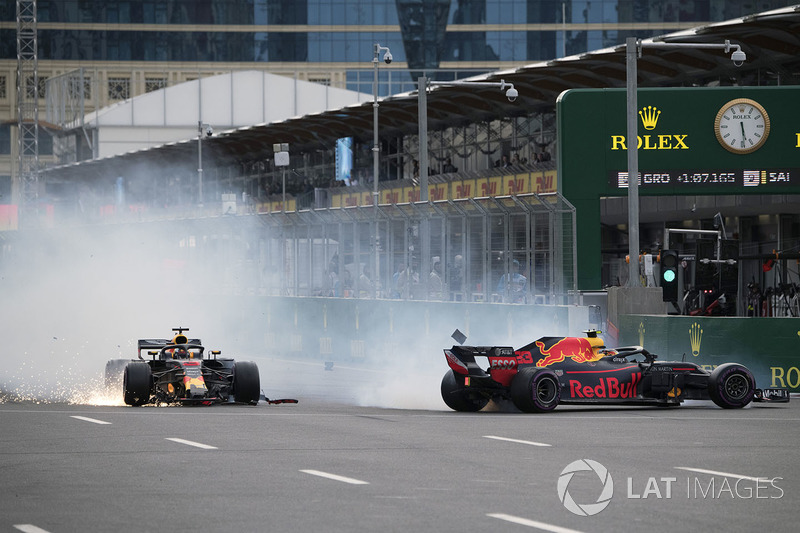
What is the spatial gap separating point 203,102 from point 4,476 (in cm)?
7564

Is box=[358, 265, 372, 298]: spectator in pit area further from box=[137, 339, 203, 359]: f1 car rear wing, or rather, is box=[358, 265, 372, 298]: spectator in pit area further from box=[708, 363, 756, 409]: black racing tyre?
box=[708, 363, 756, 409]: black racing tyre

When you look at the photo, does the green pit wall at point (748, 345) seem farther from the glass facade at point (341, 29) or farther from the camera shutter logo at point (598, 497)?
the glass facade at point (341, 29)

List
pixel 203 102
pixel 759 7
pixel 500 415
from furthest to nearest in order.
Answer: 1. pixel 759 7
2. pixel 203 102
3. pixel 500 415

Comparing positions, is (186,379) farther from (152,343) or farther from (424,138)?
(424,138)

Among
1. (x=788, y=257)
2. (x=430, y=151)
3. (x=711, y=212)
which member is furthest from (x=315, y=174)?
(x=788, y=257)

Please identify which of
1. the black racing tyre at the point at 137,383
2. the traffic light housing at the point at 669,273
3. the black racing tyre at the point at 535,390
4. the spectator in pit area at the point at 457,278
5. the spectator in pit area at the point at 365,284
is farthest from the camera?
the spectator in pit area at the point at 365,284

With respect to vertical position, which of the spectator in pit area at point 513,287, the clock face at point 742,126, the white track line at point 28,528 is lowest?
the white track line at point 28,528

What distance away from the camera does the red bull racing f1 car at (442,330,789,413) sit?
64.6 ft

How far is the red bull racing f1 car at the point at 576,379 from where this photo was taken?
19.7m

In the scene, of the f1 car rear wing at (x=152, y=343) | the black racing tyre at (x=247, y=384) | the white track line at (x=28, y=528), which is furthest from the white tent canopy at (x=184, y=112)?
the white track line at (x=28, y=528)

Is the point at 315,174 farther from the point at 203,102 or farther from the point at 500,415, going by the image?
the point at 500,415

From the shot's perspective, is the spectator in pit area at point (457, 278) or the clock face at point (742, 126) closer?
the clock face at point (742, 126)

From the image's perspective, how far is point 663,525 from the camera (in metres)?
9.86

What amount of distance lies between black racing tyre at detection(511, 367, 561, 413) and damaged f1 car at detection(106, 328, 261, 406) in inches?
163
